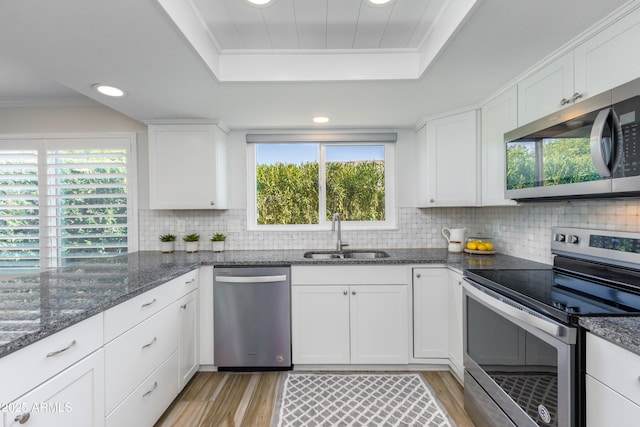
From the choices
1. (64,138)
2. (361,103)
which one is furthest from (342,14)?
(64,138)

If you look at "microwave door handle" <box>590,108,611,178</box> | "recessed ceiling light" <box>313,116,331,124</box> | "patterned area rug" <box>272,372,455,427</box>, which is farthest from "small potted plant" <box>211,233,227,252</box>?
"microwave door handle" <box>590,108,611,178</box>

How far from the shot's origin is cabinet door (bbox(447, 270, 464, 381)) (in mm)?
2031

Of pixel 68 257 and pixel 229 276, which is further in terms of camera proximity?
pixel 68 257

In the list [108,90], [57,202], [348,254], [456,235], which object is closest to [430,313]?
[456,235]

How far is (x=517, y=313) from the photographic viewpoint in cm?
125

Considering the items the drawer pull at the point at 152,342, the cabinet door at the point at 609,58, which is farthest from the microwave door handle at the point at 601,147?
the drawer pull at the point at 152,342

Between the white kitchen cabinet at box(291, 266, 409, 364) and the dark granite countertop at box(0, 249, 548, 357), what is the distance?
11 centimetres

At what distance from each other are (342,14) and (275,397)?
233 cm

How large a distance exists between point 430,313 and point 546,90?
162 cm

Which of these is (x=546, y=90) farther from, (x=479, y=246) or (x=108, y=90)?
(x=108, y=90)

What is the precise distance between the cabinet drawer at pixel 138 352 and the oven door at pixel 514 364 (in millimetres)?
1763

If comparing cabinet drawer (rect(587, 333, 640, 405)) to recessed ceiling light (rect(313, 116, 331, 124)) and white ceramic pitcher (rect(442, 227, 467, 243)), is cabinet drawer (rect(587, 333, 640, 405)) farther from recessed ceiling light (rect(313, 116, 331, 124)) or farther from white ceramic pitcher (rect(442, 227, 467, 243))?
recessed ceiling light (rect(313, 116, 331, 124))

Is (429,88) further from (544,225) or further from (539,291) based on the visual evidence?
(539,291)

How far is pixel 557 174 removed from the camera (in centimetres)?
140
